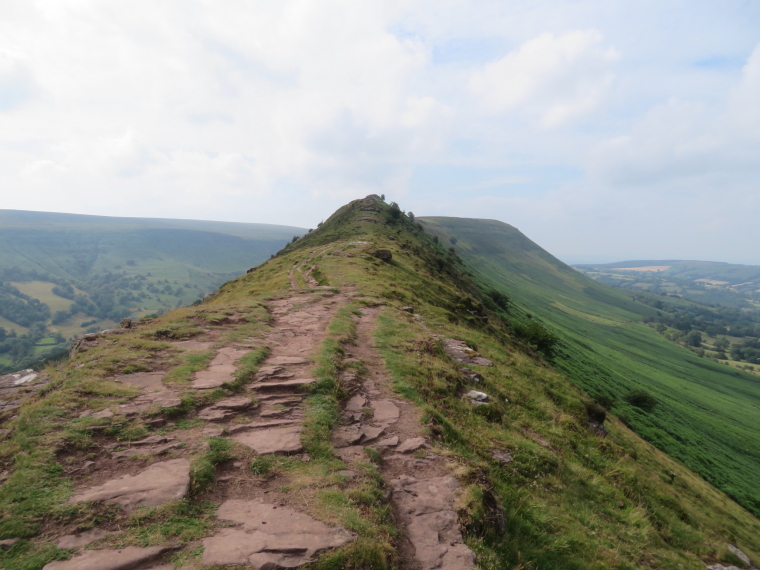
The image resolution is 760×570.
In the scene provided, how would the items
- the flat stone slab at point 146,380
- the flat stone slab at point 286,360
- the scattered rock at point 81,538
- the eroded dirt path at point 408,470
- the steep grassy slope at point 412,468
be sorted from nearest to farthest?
the scattered rock at point 81,538
the steep grassy slope at point 412,468
the eroded dirt path at point 408,470
the flat stone slab at point 146,380
the flat stone slab at point 286,360

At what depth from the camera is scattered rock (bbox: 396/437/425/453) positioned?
1077 cm

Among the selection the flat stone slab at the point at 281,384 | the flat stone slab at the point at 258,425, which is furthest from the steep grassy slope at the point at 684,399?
the flat stone slab at the point at 258,425

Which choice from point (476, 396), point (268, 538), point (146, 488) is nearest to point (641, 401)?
point (476, 396)

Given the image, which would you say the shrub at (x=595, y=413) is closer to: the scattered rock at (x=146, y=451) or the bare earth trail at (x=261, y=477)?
the bare earth trail at (x=261, y=477)

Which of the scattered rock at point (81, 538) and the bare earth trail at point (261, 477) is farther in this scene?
the bare earth trail at point (261, 477)

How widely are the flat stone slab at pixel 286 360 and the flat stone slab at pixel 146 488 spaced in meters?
6.99

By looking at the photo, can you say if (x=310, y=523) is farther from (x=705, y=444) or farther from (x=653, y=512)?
(x=705, y=444)

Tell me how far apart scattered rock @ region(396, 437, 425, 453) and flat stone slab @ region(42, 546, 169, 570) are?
6.64m

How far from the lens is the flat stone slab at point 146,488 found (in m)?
7.10

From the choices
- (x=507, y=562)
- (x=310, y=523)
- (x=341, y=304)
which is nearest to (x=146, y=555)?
(x=310, y=523)

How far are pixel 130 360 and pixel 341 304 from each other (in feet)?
53.1

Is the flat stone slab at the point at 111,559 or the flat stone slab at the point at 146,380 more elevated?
the flat stone slab at the point at 146,380

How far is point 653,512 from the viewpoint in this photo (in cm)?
1377

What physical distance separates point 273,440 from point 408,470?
4175 millimetres
